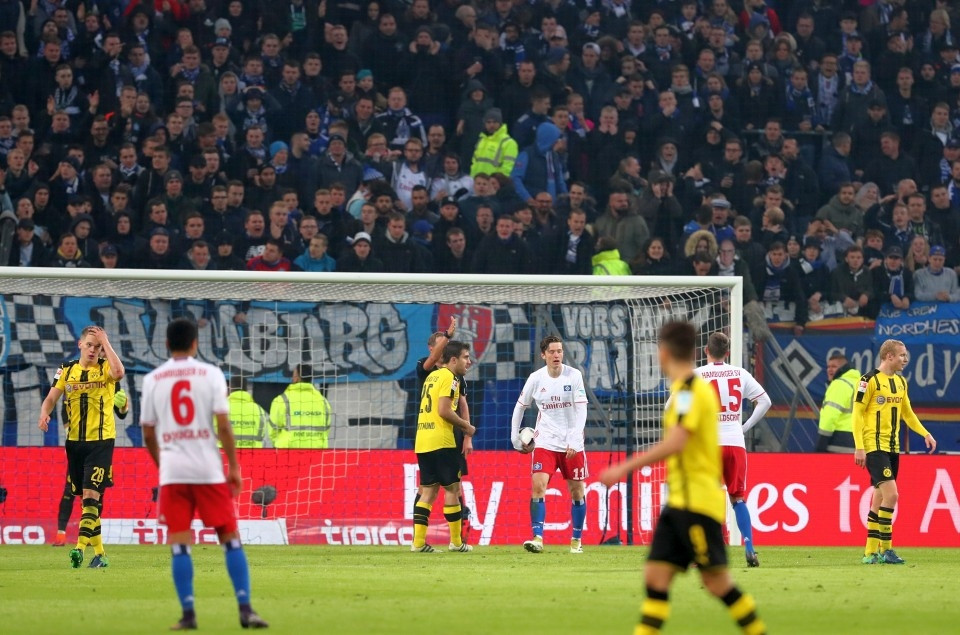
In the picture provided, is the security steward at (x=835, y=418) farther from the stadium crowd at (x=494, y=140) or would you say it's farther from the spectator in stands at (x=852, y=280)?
the spectator in stands at (x=852, y=280)

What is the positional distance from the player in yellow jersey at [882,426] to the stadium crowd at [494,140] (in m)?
5.55

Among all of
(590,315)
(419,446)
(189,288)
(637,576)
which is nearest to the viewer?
(637,576)

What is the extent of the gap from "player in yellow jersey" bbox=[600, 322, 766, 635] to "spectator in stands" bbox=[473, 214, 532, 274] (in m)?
12.5

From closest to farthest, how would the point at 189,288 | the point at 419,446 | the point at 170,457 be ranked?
the point at 170,457
the point at 419,446
the point at 189,288

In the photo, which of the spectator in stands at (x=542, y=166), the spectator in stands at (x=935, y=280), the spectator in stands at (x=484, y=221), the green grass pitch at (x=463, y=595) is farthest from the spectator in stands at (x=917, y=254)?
the green grass pitch at (x=463, y=595)

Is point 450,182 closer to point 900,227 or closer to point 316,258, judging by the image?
point 316,258

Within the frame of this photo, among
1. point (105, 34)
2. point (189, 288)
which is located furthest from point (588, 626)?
point (105, 34)

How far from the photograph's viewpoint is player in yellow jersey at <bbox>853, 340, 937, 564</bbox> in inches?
529

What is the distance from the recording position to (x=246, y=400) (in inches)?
699

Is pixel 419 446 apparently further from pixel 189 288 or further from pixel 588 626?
pixel 588 626

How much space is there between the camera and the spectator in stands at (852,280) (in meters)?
19.7

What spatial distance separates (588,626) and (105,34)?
644 inches

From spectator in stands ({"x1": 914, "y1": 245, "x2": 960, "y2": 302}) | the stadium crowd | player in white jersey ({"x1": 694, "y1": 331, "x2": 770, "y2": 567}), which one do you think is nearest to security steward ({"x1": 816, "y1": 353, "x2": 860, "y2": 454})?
the stadium crowd

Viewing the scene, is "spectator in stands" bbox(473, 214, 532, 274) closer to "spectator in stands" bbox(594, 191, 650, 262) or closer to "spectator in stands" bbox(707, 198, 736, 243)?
"spectator in stands" bbox(594, 191, 650, 262)
